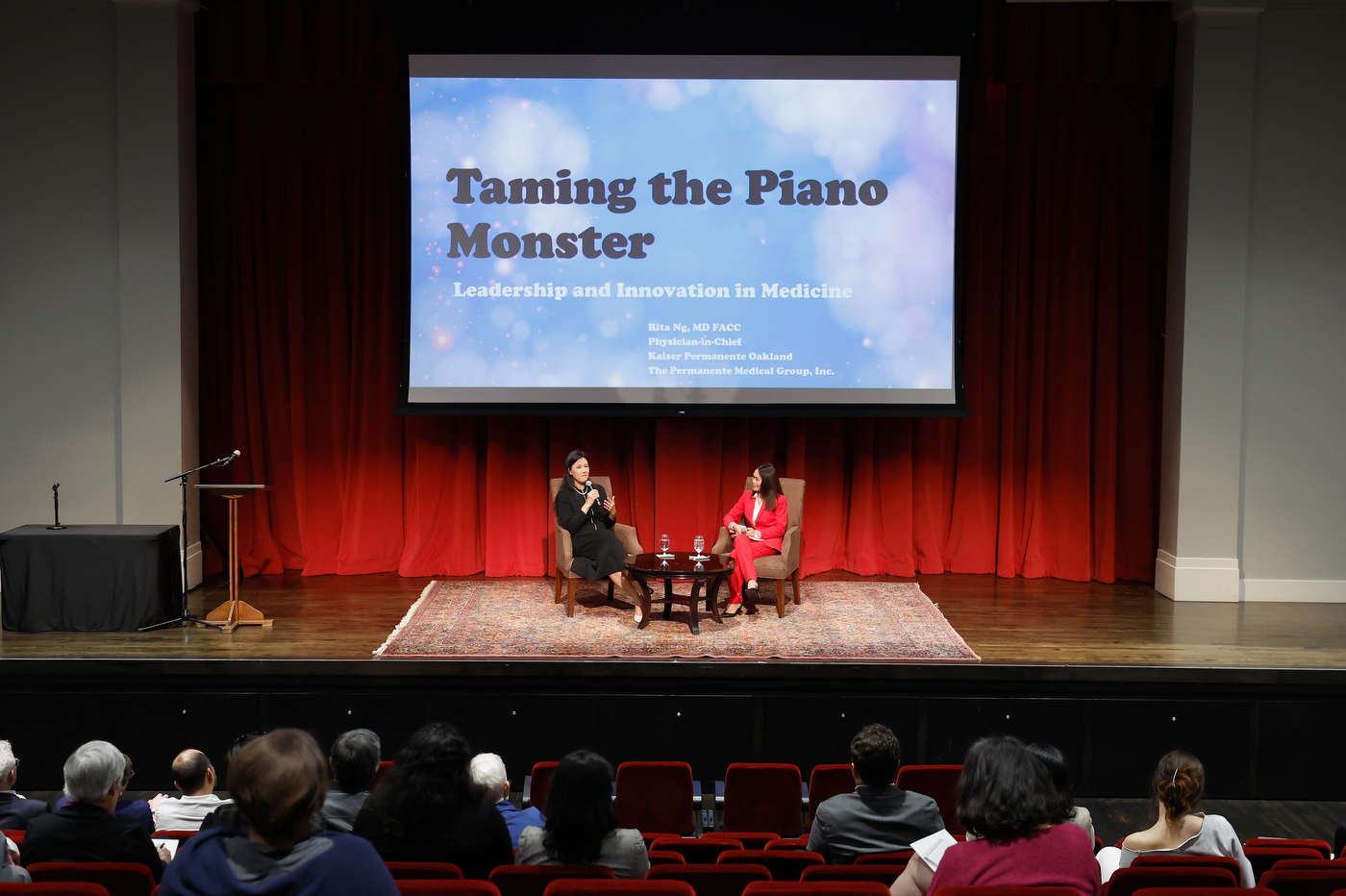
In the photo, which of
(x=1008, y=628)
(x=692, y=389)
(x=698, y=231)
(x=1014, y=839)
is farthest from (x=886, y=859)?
(x=698, y=231)

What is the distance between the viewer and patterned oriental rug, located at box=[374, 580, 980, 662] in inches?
212

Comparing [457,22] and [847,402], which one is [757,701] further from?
[457,22]

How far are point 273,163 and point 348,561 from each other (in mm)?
2536

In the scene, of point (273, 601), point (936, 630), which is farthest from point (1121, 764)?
point (273, 601)

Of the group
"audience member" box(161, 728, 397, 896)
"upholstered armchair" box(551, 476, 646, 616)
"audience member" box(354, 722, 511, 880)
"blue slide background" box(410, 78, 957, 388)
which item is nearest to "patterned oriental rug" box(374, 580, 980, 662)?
"upholstered armchair" box(551, 476, 646, 616)

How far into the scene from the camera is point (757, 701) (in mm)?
5211

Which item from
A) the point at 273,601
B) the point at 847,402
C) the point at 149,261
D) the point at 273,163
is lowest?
the point at 273,601

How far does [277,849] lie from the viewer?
166 centimetres

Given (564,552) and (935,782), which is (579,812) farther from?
(564,552)

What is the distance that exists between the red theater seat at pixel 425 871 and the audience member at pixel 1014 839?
972 mm

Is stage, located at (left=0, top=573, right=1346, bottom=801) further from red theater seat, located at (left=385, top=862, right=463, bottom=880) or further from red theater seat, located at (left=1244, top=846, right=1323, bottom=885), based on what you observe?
red theater seat, located at (left=385, top=862, right=463, bottom=880)

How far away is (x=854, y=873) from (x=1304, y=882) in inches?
38.1

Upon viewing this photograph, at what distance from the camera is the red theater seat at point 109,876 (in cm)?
250

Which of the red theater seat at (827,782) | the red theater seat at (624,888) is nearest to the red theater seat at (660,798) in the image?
the red theater seat at (827,782)
